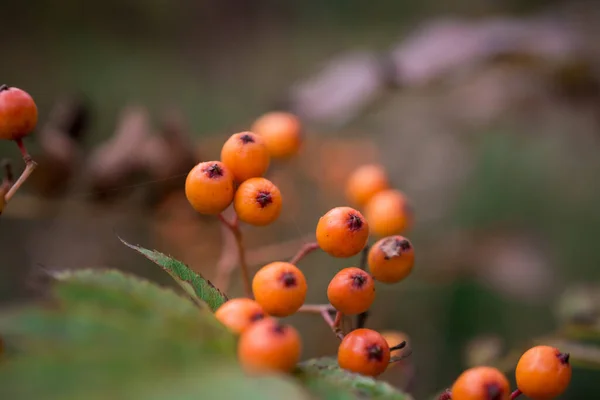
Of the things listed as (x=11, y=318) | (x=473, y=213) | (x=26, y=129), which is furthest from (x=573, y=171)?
(x=11, y=318)

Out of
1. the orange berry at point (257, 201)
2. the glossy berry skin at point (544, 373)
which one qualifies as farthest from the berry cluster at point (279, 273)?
the glossy berry skin at point (544, 373)

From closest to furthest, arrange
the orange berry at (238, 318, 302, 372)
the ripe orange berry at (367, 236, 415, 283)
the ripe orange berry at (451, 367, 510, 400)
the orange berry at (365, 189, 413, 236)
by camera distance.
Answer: the orange berry at (238, 318, 302, 372) → the ripe orange berry at (451, 367, 510, 400) → the ripe orange berry at (367, 236, 415, 283) → the orange berry at (365, 189, 413, 236)

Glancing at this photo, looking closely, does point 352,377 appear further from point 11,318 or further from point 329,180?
point 329,180

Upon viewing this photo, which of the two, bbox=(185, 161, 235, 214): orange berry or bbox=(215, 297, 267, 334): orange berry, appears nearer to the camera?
bbox=(215, 297, 267, 334): orange berry

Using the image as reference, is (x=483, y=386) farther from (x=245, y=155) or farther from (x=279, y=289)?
(x=245, y=155)

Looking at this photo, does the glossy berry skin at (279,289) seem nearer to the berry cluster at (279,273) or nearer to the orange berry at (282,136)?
the berry cluster at (279,273)

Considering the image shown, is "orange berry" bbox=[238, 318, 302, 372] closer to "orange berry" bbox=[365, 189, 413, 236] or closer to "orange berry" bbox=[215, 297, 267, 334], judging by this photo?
"orange berry" bbox=[215, 297, 267, 334]

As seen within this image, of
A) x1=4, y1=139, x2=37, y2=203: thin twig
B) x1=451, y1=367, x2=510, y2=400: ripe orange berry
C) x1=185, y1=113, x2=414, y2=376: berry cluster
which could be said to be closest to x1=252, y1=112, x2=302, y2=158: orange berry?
x1=185, y1=113, x2=414, y2=376: berry cluster

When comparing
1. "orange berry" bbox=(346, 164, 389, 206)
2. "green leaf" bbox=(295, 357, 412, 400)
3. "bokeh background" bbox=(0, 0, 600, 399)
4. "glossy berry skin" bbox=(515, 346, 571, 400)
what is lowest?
"green leaf" bbox=(295, 357, 412, 400)
